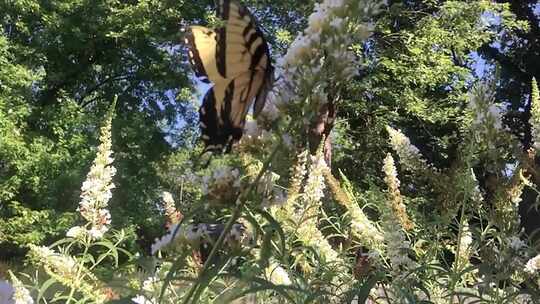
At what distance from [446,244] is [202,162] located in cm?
150

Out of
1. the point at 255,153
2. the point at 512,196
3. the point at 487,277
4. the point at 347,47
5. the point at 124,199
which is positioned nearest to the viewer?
the point at 347,47

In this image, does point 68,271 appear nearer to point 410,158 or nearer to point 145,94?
point 410,158

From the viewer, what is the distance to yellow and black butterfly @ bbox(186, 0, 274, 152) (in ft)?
5.82

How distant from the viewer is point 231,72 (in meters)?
1.97

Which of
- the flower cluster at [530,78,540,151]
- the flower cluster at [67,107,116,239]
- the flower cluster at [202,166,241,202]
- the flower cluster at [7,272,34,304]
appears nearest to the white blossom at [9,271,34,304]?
the flower cluster at [7,272,34,304]

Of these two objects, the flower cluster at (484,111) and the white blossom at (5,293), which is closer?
the flower cluster at (484,111)

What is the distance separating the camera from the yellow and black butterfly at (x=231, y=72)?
5.82 feet

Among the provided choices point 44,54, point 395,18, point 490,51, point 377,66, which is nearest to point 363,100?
point 377,66

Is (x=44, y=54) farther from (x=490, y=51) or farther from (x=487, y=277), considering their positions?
(x=487, y=277)

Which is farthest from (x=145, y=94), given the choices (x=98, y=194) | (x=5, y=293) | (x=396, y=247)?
(x=396, y=247)

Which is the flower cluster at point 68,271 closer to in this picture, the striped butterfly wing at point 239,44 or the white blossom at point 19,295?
the white blossom at point 19,295

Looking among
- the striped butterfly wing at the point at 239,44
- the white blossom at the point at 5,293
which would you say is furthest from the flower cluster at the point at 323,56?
the white blossom at the point at 5,293

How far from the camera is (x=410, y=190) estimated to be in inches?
559

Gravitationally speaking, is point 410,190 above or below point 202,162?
below
